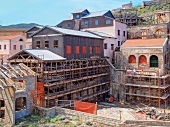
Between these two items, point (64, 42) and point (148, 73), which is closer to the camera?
point (64, 42)

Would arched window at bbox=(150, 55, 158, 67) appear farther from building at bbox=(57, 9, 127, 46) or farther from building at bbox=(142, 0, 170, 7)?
building at bbox=(142, 0, 170, 7)

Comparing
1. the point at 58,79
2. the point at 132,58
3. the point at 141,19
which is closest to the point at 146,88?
the point at 132,58

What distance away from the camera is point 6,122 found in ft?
69.3

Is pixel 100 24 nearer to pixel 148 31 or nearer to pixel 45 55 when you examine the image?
pixel 148 31

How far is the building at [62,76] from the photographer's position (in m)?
26.1

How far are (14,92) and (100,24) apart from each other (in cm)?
2869

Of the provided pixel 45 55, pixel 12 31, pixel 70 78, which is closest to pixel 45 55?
pixel 45 55

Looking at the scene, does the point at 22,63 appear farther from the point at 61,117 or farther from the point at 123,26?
the point at 123,26

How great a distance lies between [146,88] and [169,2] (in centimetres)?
5338

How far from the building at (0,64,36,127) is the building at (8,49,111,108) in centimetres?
122

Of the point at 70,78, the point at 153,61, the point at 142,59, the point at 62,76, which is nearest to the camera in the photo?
the point at 62,76

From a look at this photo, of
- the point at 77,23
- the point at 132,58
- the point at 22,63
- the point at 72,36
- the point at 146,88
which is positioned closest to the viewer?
the point at 22,63

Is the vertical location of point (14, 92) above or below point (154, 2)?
below

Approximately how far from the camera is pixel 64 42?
29.9m
